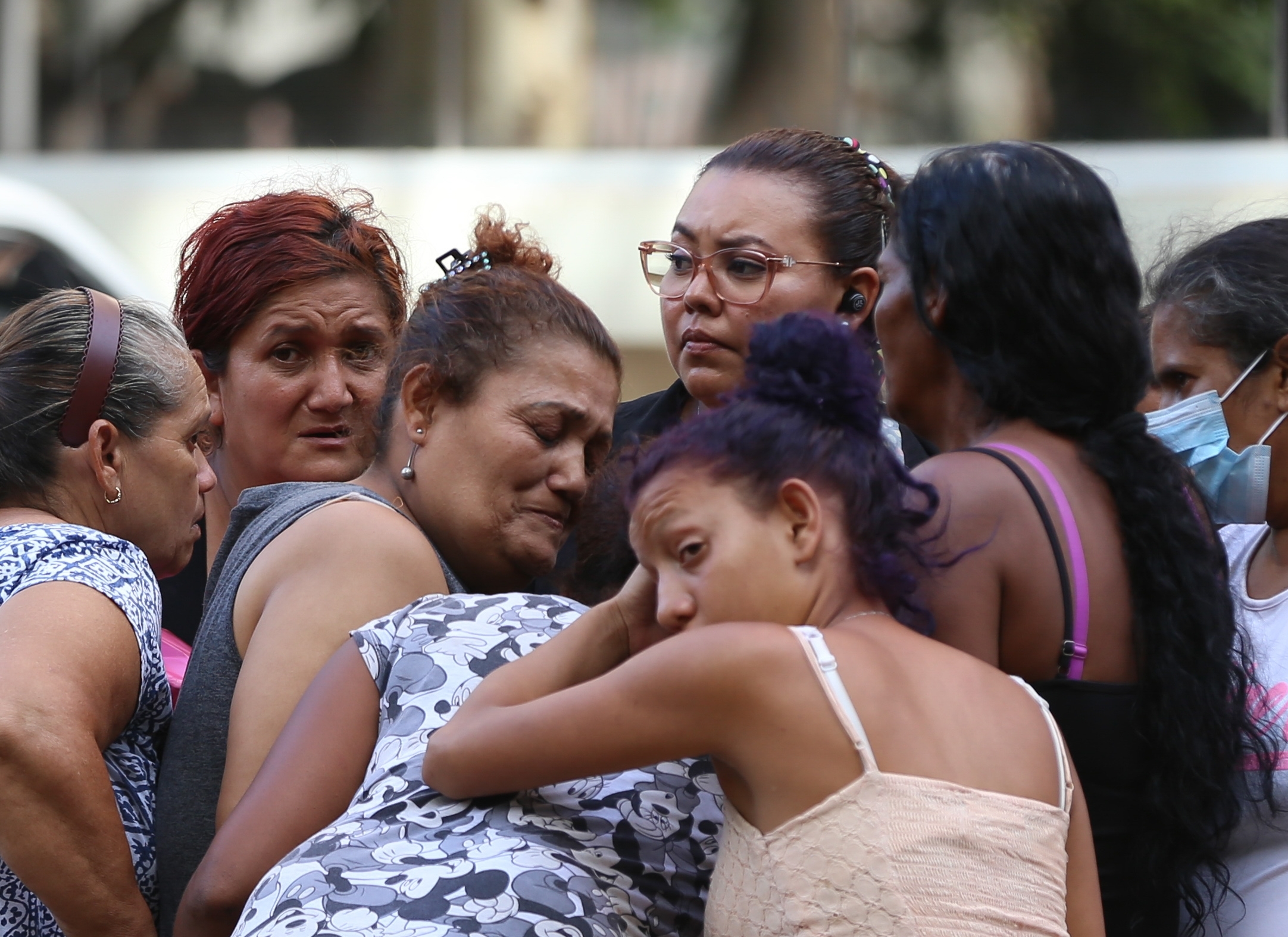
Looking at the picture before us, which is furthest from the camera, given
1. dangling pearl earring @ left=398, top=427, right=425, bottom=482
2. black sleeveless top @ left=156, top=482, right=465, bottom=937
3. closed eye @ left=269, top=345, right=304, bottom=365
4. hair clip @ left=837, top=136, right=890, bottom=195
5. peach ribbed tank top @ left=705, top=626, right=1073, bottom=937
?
closed eye @ left=269, top=345, right=304, bottom=365

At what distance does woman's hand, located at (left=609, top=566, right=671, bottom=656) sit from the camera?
1821 millimetres

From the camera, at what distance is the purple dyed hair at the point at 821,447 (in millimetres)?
1722

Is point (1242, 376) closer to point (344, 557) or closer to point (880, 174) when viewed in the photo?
point (880, 174)

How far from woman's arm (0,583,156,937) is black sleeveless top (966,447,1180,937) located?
1346 millimetres

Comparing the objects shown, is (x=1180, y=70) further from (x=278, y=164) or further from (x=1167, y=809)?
(x=1167, y=809)

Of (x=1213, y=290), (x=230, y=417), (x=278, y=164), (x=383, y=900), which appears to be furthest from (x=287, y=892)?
(x=278, y=164)

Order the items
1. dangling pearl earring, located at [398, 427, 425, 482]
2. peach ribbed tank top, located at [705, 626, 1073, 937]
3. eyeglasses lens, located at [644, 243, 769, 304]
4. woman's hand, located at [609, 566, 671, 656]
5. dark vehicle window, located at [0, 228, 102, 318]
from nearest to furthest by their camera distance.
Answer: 1. peach ribbed tank top, located at [705, 626, 1073, 937]
2. woman's hand, located at [609, 566, 671, 656]
3. dangling pearl earring, located at [398, 427, 425, 482]
4. eyeglasses lens, located at [644, 243, 769, 304]
5. dark vehicle window, located at [0, 228, 102, 318]

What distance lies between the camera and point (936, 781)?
159 centimetres

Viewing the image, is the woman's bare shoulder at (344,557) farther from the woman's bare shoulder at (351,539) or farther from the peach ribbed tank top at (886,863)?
the peach ribbed tank top at (886,863)

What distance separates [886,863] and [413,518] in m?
1.15

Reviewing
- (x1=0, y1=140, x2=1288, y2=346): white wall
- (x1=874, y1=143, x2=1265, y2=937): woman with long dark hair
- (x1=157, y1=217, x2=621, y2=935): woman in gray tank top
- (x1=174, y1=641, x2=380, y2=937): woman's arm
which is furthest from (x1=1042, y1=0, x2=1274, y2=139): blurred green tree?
(x1=174, y1=641, x2=380, y2=937): woman's arm

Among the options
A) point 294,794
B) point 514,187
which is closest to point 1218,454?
point 294,794

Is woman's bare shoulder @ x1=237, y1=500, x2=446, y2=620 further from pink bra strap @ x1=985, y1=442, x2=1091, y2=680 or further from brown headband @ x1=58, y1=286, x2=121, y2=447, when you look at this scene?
pink bra strap @ x1=985, y1=442, x2=1091, y2=680

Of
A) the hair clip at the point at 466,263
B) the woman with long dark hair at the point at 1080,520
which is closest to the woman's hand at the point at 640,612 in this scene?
the woman with long dark hair at the point at 1080,520
